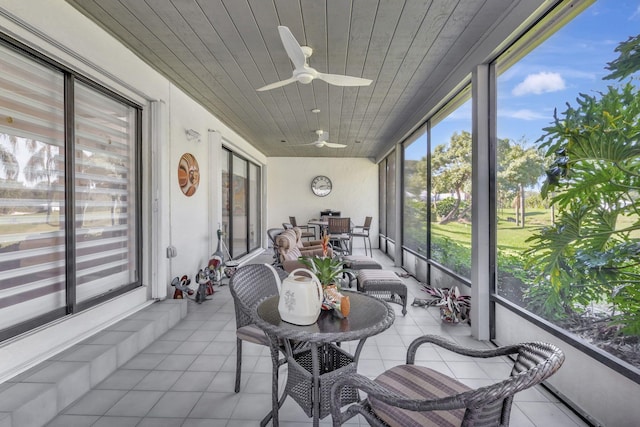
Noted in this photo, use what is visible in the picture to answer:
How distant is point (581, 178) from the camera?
1.63 m

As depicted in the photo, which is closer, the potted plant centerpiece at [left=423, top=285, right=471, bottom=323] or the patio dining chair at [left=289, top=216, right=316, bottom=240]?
the potted plant centerpiece at [left=423, top=285, right=471, bottom=323]

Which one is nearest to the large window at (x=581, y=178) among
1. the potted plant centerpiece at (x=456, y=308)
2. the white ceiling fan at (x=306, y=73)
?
the potted plant centerpiece at (x=456, y=308)

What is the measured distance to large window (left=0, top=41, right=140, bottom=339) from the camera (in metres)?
1.88

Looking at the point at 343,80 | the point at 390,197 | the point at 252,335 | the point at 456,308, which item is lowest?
the point at 456,308

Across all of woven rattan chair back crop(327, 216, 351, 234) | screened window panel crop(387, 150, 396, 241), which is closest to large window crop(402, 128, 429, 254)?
screened window panel crop(387, 150, 396, 241)

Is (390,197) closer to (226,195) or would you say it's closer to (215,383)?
(226,195)

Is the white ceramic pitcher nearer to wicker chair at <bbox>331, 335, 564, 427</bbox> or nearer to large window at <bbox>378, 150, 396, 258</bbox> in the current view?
wicker chair at <bbox>331, 335, 564, 427</bbox>

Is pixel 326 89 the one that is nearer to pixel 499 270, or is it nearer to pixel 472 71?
pixel 472 71

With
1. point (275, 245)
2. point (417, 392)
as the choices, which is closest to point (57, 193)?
point (275, 245)

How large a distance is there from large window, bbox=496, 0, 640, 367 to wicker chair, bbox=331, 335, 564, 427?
85cm

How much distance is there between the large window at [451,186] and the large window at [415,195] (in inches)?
12.4

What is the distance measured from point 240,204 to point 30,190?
4.37 meters

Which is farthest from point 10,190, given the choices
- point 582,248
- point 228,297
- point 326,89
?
point 582,248

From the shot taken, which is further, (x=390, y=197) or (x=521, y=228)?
(x=390, y=197)
